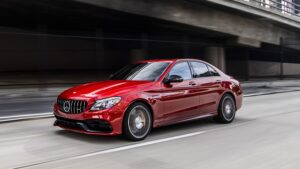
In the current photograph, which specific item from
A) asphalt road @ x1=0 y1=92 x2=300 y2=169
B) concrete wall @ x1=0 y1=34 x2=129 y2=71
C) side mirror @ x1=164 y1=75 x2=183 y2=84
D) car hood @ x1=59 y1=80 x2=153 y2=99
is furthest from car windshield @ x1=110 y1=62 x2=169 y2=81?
concrete wall @ x1=0 y1=34 x2=129 y2=71

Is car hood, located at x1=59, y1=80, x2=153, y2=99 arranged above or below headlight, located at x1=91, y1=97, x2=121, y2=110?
above

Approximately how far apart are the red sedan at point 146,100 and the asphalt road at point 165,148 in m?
0.29

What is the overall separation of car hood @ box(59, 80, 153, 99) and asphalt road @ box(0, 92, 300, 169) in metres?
0.78

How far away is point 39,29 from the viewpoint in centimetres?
2412

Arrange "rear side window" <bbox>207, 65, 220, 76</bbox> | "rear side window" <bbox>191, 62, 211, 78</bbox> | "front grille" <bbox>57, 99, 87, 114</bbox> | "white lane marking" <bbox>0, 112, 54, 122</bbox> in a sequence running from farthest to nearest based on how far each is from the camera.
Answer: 1. "white lane marking" <bbox>0, 112, 54, 122</bbox>
2. "rear side window" <bbox>207, 65, 220, 76</bbox>
3. "rear side window" <bbox>191, 62, 211, 78</bbox>
4. "front grille" <bbox>57, 99, 87, 114</bbox>

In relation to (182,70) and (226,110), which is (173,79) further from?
(226,110)

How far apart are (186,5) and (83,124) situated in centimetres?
1702

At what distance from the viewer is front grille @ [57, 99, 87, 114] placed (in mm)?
7431

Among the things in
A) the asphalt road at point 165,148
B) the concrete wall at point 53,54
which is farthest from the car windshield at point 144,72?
the concrete wall at point 53,54

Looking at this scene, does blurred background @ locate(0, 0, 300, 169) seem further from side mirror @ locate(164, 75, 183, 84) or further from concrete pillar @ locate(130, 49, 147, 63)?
side mirror @ locate(164, 75, 183, 84)

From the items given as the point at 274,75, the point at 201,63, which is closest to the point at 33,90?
the point at 201,63

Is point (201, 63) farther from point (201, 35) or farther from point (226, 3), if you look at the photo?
point (201, 35)

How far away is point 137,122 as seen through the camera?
775 centimetres

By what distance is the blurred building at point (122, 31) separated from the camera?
2073cm
